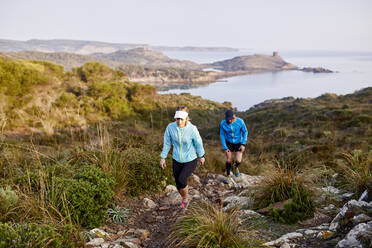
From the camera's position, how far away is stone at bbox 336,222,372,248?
242 cm

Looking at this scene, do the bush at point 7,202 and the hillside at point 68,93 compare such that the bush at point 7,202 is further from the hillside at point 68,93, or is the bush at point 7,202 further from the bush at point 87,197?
the hillside at point 68,93

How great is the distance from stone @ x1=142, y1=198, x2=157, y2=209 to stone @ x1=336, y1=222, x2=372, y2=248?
295 cm

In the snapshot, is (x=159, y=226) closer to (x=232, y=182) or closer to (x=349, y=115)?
(x=232, y=182)

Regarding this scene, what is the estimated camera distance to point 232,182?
5.98 metres

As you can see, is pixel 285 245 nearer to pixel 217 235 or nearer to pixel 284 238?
pixel 284 238

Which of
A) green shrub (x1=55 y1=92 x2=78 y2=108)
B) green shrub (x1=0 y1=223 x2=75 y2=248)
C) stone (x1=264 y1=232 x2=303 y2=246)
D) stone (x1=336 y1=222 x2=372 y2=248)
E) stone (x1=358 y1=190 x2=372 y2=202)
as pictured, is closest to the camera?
green shrub (x1=0 y1=223 x2=75 y2=248)

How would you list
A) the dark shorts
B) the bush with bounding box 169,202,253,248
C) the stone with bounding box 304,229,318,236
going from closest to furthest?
1. the bush with bounding box 169,202,253,248
2. the stone with bounding box 304,229,318,236
3. the dark shorts

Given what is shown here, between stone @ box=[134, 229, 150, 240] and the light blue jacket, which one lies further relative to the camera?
the light blue jacket

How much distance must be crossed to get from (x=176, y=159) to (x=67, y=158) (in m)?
2.43

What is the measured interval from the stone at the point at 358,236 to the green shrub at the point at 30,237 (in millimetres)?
2885

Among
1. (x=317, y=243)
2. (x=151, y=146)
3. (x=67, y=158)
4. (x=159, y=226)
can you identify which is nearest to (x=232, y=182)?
(x=151, y=146)

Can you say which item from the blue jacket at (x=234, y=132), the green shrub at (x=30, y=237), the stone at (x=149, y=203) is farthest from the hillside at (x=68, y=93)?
the green shrub at (x=30, y=237)

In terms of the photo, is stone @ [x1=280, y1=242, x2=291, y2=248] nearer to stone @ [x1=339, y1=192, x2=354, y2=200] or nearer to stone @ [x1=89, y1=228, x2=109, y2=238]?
stone @ [x1=339, y1=192, x2=354, y2=200]

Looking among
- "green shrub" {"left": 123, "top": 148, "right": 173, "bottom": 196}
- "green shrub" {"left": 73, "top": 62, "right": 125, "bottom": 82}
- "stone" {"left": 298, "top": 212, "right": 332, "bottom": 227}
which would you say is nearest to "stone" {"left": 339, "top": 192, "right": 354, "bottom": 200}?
"stone" {"left": 298, "top": 212, "right": 332, "bottom": 227}
